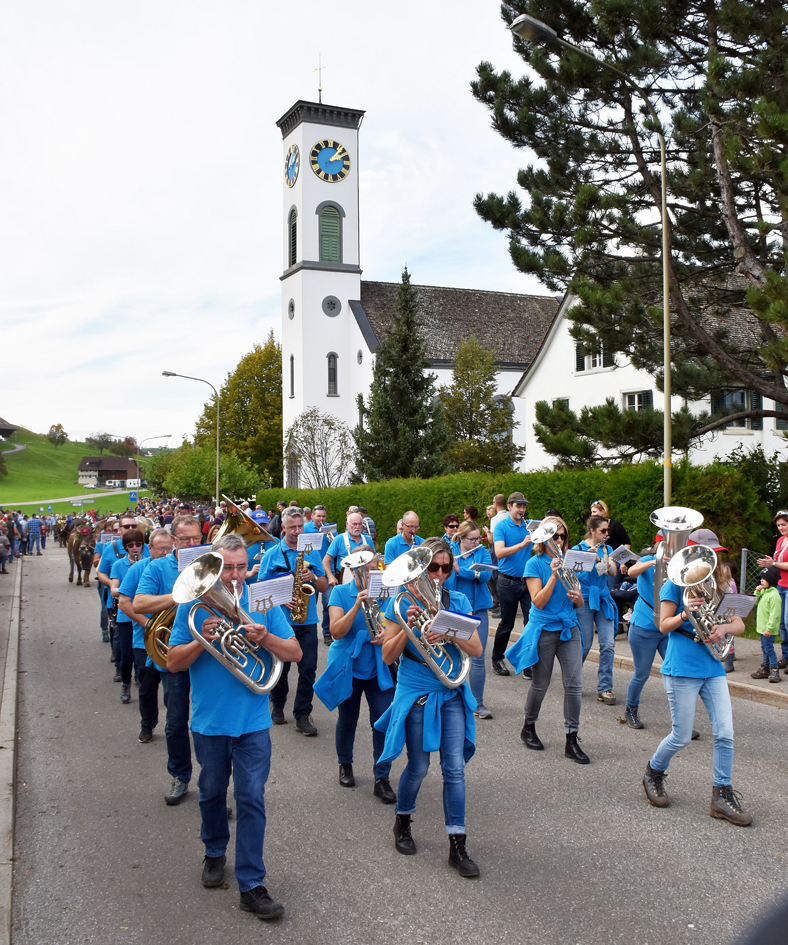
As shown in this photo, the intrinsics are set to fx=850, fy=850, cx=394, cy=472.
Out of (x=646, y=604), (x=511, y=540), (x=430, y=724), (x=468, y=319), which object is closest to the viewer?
(x=430, y=724)

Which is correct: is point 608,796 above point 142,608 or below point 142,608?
below

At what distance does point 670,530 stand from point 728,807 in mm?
2396

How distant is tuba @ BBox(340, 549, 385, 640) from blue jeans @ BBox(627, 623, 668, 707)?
108 inches

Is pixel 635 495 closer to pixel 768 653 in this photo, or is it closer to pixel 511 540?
pixel 768 653

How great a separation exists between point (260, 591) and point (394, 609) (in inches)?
34.0

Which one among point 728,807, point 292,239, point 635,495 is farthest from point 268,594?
point 292,239

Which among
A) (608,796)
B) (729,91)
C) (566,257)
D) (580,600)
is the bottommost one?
(608,796)

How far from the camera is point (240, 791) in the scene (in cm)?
462

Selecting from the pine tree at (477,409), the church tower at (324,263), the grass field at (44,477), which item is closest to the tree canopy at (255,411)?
the church tower at (324,263)

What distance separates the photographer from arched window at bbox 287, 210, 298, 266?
167 ft

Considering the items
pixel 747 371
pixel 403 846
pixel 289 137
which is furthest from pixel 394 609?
pixel 289 137

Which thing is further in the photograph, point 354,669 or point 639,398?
point 639,398

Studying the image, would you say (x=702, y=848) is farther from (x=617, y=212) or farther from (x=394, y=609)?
(x=617, y=212)

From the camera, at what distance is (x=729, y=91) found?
1295cm
